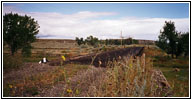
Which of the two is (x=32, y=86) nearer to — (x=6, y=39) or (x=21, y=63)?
(x=6, y=39)

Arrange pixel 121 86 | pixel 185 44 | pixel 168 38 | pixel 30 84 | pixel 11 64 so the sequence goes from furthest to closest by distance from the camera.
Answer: pixel 168 38, pixel 185 44, pixel 11 64, pixel 30 84, pixel 121 86

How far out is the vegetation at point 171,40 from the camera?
8.71 meters

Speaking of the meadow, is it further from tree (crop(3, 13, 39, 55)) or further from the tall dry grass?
tree (crop(3, 13, 39, 55))

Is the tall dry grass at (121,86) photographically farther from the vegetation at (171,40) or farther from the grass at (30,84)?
the vegetation at (171,40)

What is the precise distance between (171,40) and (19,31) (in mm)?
7040

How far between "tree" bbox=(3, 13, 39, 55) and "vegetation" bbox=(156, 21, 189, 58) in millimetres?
5483

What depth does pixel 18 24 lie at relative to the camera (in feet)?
16.9

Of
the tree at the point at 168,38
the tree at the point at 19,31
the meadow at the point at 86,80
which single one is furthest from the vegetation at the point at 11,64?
the tree at the point at 168,38

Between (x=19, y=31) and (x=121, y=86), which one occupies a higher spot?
(x=19, y=31)

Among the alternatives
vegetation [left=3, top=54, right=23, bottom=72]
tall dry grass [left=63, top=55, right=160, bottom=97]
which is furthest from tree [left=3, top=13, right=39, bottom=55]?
tall dry grass [left=63, top=55, right=160, bottom=97]

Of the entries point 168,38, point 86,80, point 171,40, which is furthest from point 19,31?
point 171,40

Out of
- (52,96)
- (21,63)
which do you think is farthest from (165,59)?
(52,96)

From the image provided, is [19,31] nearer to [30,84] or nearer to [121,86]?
[30,84]

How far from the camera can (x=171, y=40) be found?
381 inches
